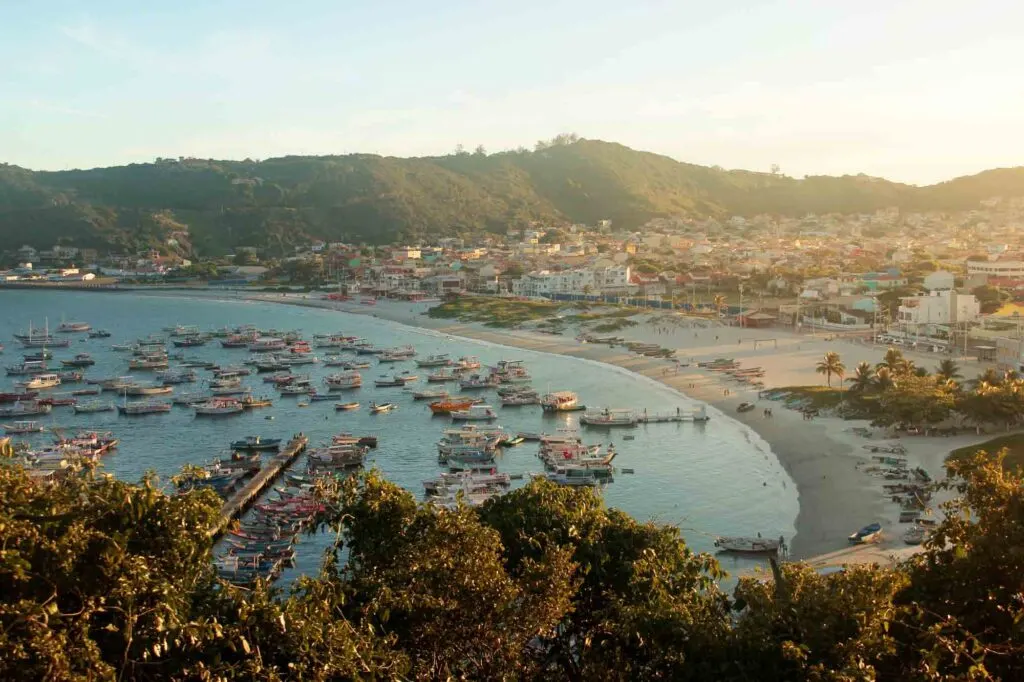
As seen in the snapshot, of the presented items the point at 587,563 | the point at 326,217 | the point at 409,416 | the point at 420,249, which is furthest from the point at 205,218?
the point at 587,563

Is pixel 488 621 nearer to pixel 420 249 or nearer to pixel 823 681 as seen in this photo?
pixel 823 681

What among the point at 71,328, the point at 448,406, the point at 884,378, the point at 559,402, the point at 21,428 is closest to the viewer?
the point at 884,378

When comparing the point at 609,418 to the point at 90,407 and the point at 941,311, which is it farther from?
the point at 941,311

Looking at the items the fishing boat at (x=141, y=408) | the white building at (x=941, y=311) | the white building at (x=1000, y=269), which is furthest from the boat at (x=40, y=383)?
the white building at (x=1000, y=269)

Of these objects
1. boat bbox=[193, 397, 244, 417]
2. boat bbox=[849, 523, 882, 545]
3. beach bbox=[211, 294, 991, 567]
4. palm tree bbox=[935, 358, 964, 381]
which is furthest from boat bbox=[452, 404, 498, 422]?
boat bbox=[849, 523, 882, 545]

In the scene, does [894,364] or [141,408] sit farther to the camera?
[141,408]

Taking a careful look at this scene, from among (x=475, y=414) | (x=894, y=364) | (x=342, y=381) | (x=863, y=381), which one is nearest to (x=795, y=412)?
(x=863, y=381)

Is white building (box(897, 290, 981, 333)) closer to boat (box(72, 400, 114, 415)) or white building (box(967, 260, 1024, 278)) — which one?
white building (box(967, 260, 1024, 278))
